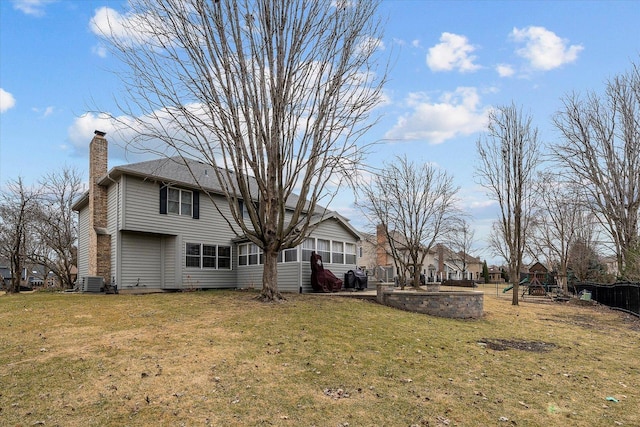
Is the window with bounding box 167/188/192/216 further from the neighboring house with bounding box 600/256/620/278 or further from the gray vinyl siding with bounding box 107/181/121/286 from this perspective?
the neighboring house with bounding box 600/256/620/278

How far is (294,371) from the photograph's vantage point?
629 cm

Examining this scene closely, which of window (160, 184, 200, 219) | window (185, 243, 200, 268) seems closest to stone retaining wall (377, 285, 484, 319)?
window (185, 243, 200, 268)

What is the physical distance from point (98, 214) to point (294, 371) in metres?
14.9

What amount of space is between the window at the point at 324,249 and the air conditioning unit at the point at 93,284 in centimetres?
920

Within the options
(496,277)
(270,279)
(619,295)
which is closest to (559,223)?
(619,295)

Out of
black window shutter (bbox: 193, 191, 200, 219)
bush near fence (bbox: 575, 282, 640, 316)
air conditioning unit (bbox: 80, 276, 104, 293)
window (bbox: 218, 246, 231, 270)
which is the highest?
black window shutter (bbox: 193, 191, 200, 219)

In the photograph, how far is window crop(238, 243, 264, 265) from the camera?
19188 millimetres

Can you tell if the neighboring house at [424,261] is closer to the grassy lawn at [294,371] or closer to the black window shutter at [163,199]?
the black window shutter at [163,199]

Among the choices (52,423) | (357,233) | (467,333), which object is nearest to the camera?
(52,423)

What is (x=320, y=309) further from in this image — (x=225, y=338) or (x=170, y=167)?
(x=170, y=167)

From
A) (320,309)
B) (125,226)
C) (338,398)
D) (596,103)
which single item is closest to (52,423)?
(338,398)

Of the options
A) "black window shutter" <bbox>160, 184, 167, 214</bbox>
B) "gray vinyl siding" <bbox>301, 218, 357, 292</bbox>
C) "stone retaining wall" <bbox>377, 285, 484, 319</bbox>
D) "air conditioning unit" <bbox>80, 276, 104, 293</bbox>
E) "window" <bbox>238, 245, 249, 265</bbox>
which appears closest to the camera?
"stone retaining wall" <bbox>377, 285, 484, 319</bbox>

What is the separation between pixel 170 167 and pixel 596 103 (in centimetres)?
2163

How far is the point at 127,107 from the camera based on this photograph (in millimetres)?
11508
